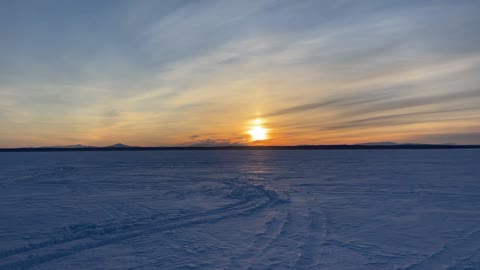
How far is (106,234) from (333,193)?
8.39 m

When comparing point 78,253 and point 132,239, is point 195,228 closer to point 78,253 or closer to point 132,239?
point 132,239

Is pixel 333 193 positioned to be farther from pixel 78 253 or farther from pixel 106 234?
pixel 78 253

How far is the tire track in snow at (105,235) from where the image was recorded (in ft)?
19.1

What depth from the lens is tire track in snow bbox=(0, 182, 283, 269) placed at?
5820 mm

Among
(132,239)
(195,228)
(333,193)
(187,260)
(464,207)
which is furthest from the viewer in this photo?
(333,193)

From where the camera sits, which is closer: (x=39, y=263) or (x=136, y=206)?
(x=39, y=263)

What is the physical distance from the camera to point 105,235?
729 cm

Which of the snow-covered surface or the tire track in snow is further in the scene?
the tire track in snow

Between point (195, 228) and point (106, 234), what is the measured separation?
1.87 meters

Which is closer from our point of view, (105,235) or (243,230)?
(105,235)

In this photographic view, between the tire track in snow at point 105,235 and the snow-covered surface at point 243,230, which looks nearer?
the snow-covered surface at point 243,230

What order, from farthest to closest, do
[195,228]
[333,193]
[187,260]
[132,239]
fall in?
[333,193]
[195,228]
[132,239]
[187,260]

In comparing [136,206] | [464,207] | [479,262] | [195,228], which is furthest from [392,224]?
[136,206]

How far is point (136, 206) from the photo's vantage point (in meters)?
Result: 10.5
